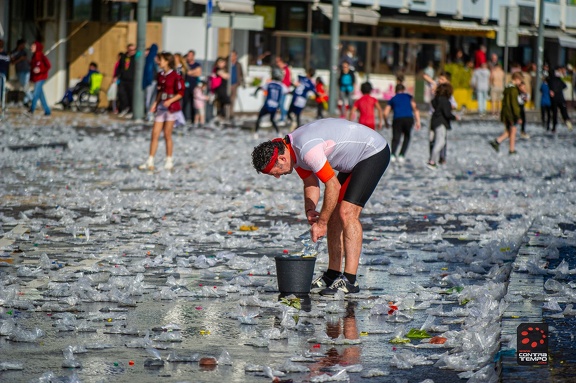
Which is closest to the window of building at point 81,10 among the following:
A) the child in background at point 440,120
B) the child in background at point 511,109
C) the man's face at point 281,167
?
the child in background at point 511,109

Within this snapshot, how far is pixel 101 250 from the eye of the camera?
11234mm

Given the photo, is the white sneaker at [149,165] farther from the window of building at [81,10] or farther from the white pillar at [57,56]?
the window of building at [81,10]

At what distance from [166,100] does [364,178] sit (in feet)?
33.9

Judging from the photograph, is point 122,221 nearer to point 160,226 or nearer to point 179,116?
point 160,226

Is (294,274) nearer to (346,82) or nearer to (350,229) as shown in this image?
(350,229)

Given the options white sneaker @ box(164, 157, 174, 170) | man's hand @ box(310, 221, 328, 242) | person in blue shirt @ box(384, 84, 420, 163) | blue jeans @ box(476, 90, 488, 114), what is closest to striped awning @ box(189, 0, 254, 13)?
blue jeans @ box(476, 90, 488, 114)

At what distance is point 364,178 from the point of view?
9.19m

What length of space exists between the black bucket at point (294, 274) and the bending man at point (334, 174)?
20 cm

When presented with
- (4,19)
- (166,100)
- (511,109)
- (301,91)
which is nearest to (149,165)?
(166,100)

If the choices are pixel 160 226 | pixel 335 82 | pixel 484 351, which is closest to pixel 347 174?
pixel 484 351

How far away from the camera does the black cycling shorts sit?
30.1 ft

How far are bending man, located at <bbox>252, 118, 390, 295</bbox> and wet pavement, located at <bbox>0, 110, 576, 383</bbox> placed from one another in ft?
1.08

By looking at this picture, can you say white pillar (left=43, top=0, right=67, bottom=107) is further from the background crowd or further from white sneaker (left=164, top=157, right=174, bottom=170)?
white sneaker (left=164, top=157, right=174, bottom=170)

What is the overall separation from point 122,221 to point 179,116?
650 cm
